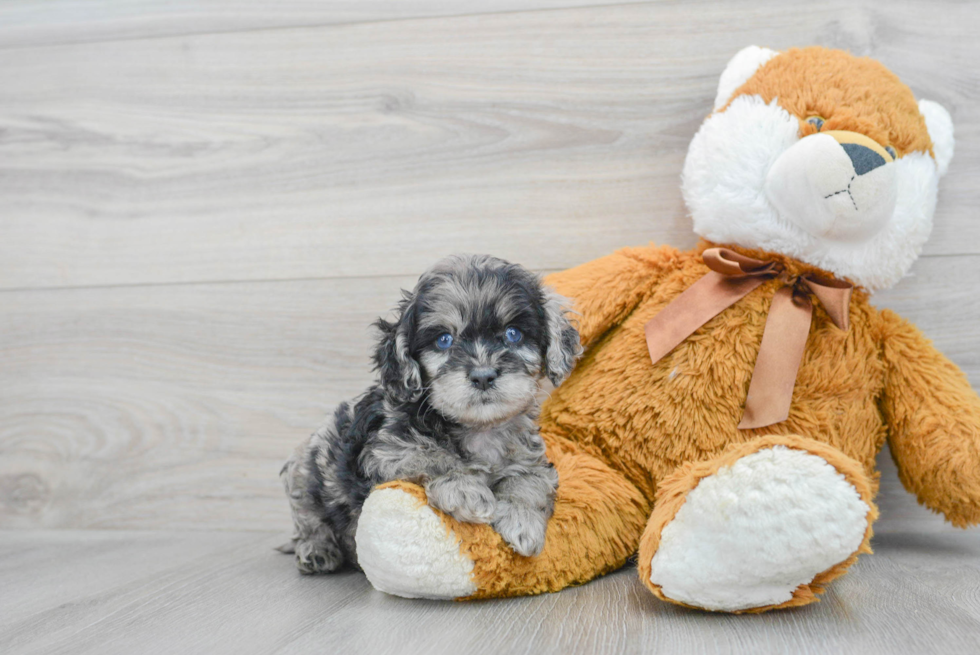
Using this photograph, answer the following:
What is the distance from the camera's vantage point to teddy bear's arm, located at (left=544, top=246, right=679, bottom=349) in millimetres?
1685

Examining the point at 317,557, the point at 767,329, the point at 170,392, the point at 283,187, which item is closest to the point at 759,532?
the point at 767,329

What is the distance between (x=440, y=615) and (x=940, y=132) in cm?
149

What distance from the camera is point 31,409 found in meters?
2.25

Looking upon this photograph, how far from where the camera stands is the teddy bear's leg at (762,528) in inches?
46.8

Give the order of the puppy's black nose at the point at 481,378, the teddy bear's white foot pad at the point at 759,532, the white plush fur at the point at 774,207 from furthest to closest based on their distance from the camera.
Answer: the white plush fur at the point at 774,207 < the puppy's black nose at the point at 481,378 < the teddy bear's white foot pad at the point at 759,532

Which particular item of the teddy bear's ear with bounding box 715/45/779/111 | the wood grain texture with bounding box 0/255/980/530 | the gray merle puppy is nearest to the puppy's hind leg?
the gray merle puppy

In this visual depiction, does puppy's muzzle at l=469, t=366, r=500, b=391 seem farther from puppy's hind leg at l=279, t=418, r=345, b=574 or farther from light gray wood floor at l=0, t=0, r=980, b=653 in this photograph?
light gray wood floor at l=0, t=0, r=980, b=653

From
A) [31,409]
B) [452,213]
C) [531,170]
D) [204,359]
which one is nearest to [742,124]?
[531,170]

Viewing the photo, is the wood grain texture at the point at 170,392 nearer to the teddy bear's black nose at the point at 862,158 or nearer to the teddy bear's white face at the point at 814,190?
the teddy bear's white face at the point at 814,190

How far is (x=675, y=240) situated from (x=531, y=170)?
42 centimetres

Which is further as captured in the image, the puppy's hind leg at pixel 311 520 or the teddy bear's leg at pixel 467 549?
the puppy's hind leg at pixel 311 520

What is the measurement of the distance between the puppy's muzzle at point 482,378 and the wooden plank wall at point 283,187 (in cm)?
77

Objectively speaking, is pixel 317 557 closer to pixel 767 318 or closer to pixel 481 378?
pixel 481 378

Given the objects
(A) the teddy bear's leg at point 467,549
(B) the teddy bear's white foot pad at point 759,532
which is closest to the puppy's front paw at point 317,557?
(A) the teddy bear's leg at point 467,549
